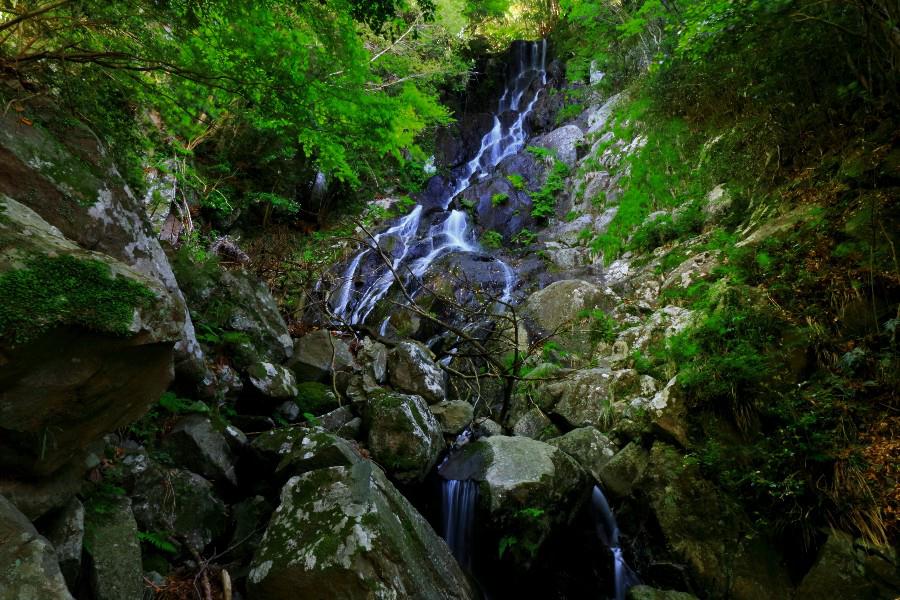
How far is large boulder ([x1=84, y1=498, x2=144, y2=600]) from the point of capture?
7.85 feet

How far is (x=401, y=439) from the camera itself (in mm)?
4953

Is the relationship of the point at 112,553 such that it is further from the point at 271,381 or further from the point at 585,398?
the point at 585,398

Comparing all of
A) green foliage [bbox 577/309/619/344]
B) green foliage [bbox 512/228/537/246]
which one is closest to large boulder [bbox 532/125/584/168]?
green foliage [bbox 512/228/537/246]

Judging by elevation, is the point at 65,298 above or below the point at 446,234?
above

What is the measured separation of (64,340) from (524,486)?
4059 mm

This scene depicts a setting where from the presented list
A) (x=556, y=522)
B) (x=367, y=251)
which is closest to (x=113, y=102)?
(x=556, y=522)

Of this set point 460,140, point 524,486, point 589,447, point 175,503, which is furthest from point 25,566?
point 460,140

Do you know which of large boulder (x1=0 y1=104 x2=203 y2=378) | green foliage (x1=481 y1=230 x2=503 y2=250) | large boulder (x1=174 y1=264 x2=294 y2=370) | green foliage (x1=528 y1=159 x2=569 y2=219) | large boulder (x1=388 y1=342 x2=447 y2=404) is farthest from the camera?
green foliage (x1=528 y1=159 x2=569 y2=219)

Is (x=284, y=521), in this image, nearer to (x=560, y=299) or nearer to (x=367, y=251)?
(x=560, y=299)

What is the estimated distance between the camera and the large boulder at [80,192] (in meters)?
2.89

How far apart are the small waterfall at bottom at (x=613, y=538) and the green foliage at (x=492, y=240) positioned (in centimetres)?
957

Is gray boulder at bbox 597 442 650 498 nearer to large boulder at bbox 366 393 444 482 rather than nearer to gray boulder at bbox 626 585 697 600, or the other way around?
gray boulder at bbox 626 585 697 600

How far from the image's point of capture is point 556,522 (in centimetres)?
454

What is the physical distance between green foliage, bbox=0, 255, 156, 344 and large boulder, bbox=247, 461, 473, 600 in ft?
5.87
